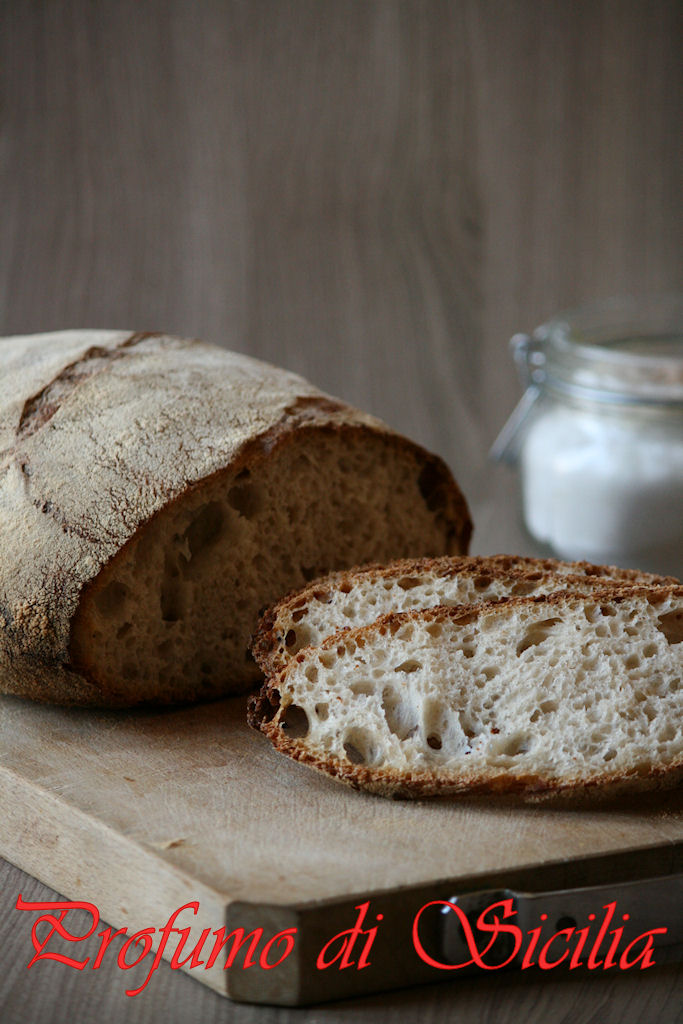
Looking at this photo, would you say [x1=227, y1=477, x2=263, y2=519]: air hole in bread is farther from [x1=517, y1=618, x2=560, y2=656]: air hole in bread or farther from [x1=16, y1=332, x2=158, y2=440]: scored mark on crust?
[x1=517, y1=618, x2=560, y2=656]: air hole in bread

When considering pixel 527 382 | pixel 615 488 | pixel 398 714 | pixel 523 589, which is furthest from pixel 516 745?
pixel 527 382

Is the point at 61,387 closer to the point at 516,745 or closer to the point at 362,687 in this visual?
the point at 362,687

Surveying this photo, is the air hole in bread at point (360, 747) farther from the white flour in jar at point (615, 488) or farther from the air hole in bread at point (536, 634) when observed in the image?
the white flour in jar at point (615, 488)

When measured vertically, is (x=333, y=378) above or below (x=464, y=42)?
below

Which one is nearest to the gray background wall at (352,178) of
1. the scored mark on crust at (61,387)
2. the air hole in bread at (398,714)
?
the scored mark on crust at (61,387)

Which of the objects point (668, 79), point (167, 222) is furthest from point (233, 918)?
point (668, 79)

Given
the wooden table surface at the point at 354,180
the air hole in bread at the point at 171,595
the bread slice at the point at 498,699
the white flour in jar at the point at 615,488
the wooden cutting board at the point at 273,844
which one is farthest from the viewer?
the wooden table surface at the point at 354,180

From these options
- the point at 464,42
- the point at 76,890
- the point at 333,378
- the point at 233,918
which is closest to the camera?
the point at 233,918

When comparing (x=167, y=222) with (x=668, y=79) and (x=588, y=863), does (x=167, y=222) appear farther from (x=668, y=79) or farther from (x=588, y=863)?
(x=588, y=863)
